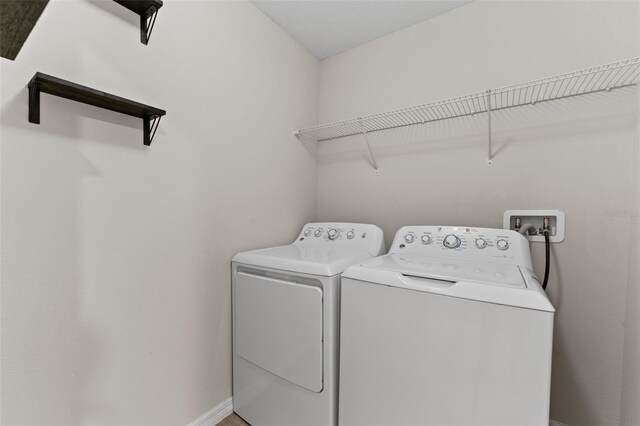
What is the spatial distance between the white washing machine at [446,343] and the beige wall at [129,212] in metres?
0.78

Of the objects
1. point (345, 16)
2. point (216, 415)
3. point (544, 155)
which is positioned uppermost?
point (345, 16)

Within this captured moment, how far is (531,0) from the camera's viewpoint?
4.96ft

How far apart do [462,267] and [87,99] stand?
5.27 ft

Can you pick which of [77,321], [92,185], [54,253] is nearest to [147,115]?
[92,185]

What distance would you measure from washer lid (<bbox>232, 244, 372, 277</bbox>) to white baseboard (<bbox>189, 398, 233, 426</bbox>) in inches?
31.4

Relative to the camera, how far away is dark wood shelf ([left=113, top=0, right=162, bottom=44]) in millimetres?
1108

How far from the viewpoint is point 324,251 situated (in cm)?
164

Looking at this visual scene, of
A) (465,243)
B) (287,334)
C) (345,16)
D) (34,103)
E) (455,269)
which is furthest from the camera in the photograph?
(345,16)

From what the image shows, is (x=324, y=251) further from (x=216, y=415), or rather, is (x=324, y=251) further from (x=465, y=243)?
(x=216, y=415)

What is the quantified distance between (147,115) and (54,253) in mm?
624

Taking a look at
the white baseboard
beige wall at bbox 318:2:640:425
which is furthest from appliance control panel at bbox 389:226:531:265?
the white baseboard

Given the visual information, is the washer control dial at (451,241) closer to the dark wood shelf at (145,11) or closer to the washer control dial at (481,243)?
the washer control dial at (481,243)

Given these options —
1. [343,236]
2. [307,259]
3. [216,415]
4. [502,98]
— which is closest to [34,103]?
[307,259]

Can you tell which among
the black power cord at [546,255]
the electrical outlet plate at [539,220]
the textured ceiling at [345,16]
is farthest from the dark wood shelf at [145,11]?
the black power cord at [546,255]
